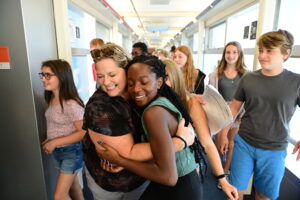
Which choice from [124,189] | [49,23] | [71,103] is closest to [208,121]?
[124,189]

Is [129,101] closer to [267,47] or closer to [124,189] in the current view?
[124,189]

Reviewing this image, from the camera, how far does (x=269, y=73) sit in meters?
1.61

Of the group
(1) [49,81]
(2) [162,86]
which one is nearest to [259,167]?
(2) [162,86]

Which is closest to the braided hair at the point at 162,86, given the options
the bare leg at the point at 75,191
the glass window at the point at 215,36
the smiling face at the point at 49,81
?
the smiling face at the point at 49,81

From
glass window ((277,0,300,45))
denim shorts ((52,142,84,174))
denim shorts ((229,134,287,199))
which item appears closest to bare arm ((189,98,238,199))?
denim shorts ((229,134,287,199))

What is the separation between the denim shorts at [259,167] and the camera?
162 centimetres

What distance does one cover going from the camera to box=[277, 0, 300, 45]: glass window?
2.34 m

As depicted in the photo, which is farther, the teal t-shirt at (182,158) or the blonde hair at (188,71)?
the blonde hair at (188,71)

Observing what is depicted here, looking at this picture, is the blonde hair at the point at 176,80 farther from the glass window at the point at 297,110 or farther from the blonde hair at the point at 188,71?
the glass window at the point at 297,110

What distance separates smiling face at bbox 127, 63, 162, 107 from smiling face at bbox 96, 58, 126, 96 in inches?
2.3

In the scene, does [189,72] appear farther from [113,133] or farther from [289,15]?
[113,133]

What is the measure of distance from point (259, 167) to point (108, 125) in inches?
58.0

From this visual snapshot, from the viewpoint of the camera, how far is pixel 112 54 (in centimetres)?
103

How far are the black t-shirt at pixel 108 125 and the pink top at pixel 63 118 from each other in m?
0.57
